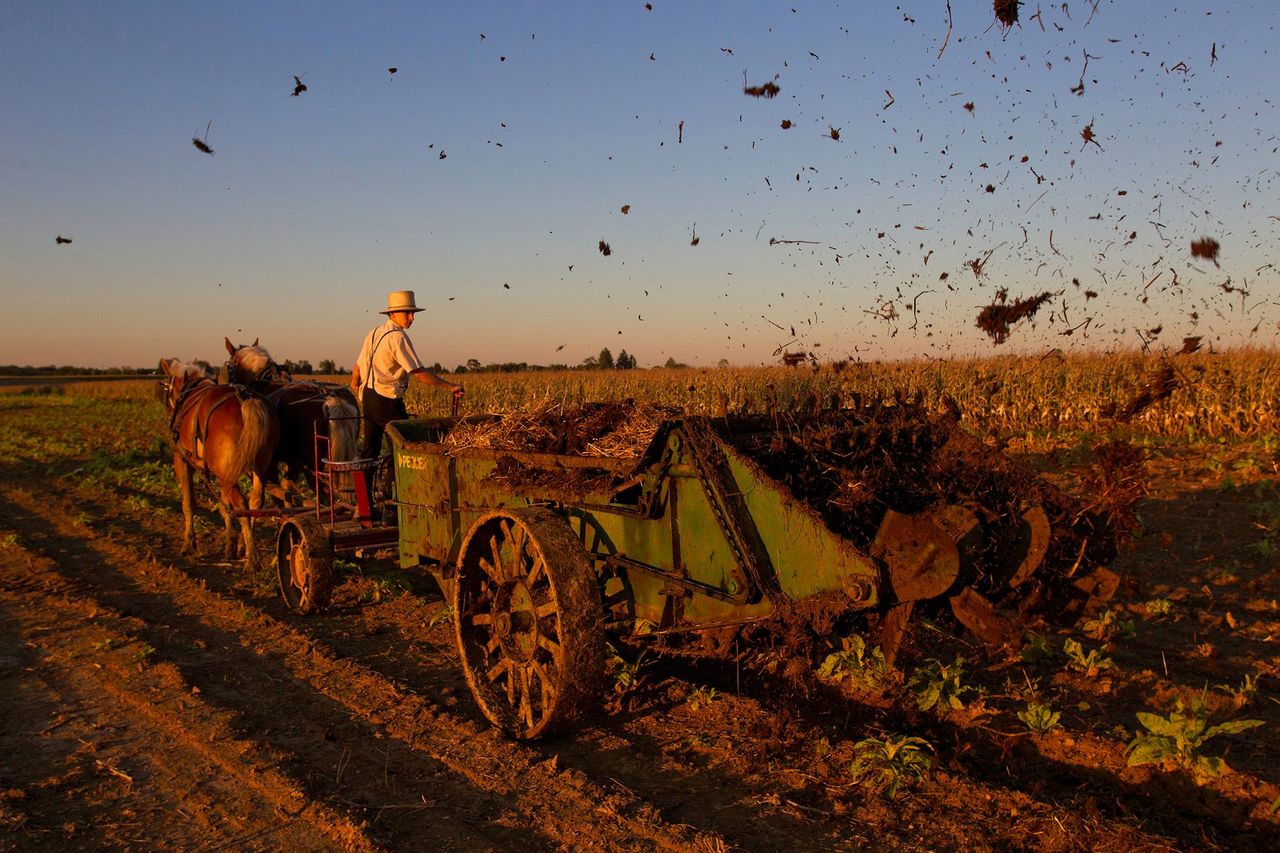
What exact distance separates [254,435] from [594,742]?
19.1 feet

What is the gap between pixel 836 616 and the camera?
337cm

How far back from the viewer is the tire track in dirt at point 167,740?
3502 millimetres

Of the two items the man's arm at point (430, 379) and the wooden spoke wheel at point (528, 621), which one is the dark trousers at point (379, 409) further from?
the wooden spoke wheel at point (528, 621)

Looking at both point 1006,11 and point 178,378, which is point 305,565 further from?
point 1006,11

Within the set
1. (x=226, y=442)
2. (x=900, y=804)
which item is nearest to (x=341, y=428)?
(x=226, y=442)

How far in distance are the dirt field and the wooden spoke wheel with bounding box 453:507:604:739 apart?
220 mm

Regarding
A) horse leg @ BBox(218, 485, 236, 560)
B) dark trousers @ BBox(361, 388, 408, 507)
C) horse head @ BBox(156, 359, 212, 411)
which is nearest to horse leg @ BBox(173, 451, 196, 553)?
horse leg @ BBox(218, 485, 236, 560)

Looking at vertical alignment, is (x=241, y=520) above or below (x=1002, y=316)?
below

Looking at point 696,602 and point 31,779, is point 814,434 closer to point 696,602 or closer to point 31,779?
point 696,602

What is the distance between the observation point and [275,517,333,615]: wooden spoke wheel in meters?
6.73

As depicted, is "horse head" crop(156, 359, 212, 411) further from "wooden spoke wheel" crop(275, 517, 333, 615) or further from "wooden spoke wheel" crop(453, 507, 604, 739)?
"wooden spoke wheel" crop(453, 507, 604, 739)

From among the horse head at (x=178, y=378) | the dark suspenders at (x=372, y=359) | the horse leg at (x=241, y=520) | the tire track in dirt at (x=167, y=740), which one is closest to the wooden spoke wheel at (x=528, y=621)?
the tire track in dirt at (x=167, y=740)

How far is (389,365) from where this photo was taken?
25.0ft

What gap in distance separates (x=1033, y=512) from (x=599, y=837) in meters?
2.31
